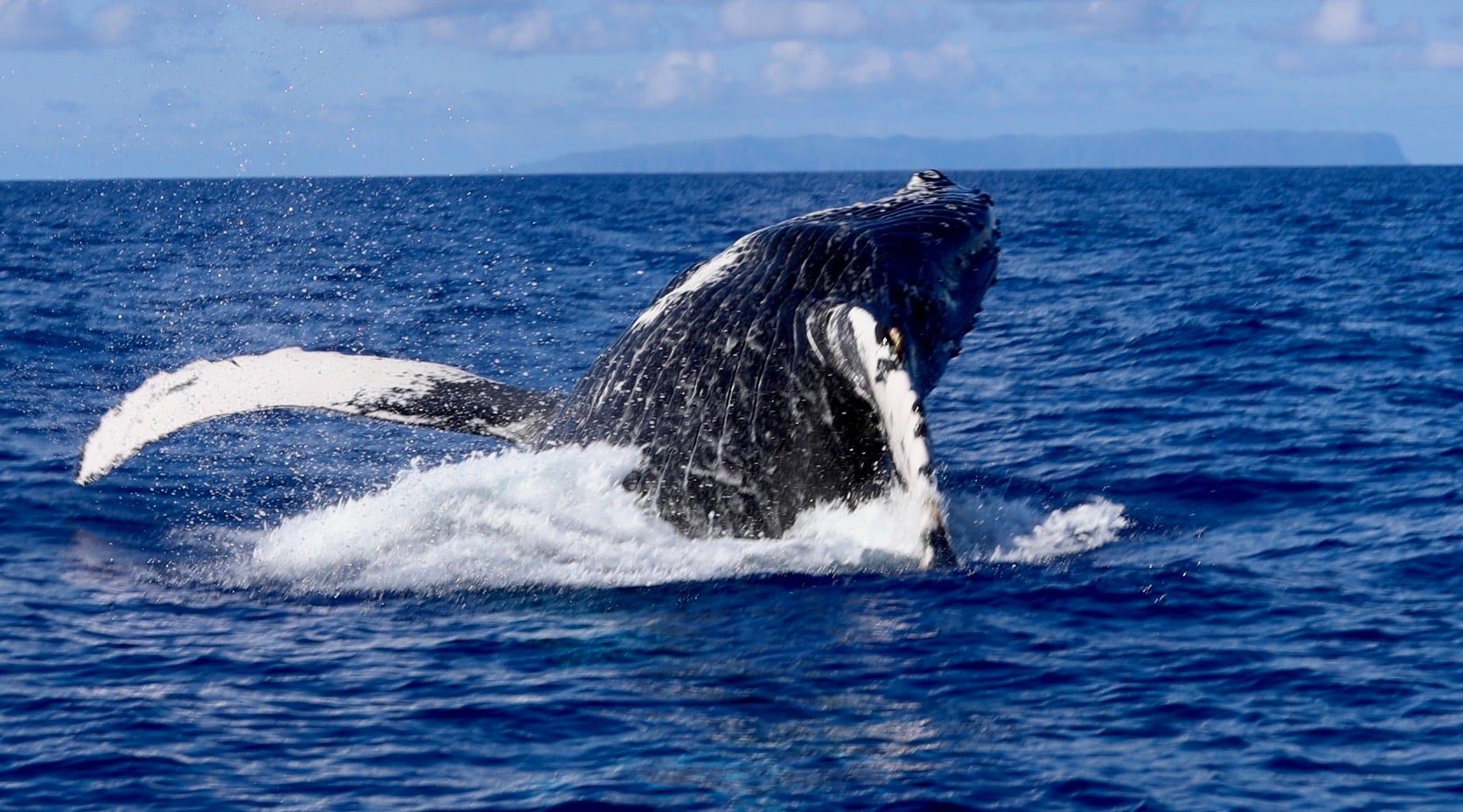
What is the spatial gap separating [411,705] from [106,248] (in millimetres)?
41845

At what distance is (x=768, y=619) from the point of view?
8656 mm

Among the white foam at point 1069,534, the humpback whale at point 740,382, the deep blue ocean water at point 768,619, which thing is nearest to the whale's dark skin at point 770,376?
the humpback whale at point 740,382

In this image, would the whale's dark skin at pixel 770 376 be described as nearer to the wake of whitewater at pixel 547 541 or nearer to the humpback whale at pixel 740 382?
the humpback whale at pixel 740 382

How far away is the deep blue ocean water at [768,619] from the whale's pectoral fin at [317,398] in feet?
1.38

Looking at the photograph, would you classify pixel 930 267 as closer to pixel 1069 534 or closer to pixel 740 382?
pixel 740 382

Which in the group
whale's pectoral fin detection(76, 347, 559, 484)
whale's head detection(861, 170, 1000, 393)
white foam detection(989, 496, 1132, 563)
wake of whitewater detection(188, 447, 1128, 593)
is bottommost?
white foam detection(989, 496, 1132, 563)

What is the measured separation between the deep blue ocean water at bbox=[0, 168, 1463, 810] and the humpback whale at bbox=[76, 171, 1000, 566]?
324 millimetres

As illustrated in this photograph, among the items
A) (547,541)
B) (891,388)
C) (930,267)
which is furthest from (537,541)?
(891,388)

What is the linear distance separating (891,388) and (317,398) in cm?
402

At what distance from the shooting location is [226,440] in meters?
15.6

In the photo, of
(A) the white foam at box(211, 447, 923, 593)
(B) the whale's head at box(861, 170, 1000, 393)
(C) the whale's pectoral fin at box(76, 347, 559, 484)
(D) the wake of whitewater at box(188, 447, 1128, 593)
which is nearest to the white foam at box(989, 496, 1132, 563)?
(D) the wake of whitewater at box(188, 447, 1128, 593)

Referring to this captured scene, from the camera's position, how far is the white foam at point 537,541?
29.9 feet

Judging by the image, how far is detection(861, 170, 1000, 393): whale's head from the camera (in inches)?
359

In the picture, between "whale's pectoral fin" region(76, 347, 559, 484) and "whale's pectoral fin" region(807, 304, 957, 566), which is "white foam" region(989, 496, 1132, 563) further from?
"whale's pectoral fin" region(76, 347, 559, 484)
